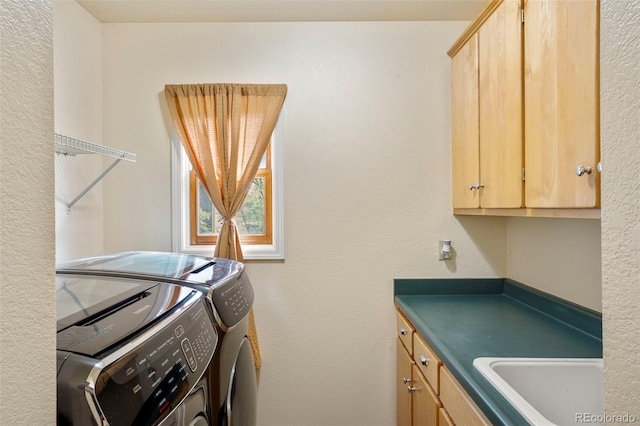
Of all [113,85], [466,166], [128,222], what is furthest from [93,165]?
[466,166]

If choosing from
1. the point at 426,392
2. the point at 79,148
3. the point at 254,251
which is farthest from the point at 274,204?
the point at 426,392

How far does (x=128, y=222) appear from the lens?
1911mm

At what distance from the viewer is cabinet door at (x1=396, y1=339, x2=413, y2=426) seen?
5.24 feet

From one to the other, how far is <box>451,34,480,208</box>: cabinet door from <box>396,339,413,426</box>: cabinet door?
0.90m

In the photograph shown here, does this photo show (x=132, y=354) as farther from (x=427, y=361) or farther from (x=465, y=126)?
(x=465, y=126)

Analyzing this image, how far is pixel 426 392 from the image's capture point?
1.33 meters

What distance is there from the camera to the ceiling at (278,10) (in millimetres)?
1722

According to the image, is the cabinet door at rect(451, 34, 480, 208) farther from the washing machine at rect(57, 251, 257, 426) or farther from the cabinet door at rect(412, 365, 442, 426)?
the washing machine at rect(57, 251, 257, 426)

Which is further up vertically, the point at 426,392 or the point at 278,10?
the point at 278,10

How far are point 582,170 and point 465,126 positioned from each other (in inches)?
33.8

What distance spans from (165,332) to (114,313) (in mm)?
142

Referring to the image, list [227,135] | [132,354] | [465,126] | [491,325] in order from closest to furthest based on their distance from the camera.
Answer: [132,354], [491,325], [465,126], [227,135]

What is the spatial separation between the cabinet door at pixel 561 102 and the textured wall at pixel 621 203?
1.69 feet

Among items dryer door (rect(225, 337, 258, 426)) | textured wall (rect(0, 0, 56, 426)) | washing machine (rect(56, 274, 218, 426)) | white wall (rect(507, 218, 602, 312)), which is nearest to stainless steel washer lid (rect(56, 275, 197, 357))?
washing machine (rect(56, 274, 218, 426))
